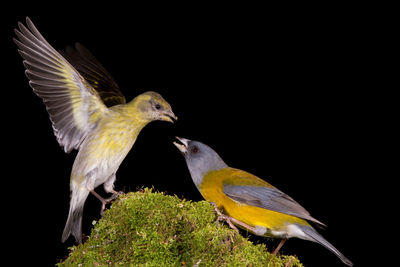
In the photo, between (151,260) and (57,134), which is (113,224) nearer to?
(151,260)

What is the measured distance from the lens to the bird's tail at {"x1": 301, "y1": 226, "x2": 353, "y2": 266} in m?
4.98

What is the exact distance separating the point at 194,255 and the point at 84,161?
5.99ft

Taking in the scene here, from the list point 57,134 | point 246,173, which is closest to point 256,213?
point 246,173

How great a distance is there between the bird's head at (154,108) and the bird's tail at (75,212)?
3.87 feet

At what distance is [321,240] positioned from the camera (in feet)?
17.0

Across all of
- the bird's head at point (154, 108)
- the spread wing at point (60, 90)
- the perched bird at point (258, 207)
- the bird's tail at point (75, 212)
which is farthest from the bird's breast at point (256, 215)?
the spread wing at point (60, 90)

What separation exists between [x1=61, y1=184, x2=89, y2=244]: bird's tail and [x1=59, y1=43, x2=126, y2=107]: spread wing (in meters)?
1.53

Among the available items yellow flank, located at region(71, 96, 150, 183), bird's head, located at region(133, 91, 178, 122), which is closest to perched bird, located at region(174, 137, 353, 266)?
bird's head, located at region(133, 91, 178, 122)

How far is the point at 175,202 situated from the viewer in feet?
16.4

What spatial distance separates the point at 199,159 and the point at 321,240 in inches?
67.4

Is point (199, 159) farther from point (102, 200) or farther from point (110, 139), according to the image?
point (102, 200)

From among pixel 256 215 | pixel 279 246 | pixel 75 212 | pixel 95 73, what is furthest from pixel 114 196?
pixel 95 73

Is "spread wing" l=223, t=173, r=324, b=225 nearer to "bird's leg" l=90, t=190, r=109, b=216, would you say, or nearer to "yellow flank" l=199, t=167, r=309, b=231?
"yellow flank" l=199, t=167, r=309, b=231

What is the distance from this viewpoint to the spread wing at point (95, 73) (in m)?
6.66
